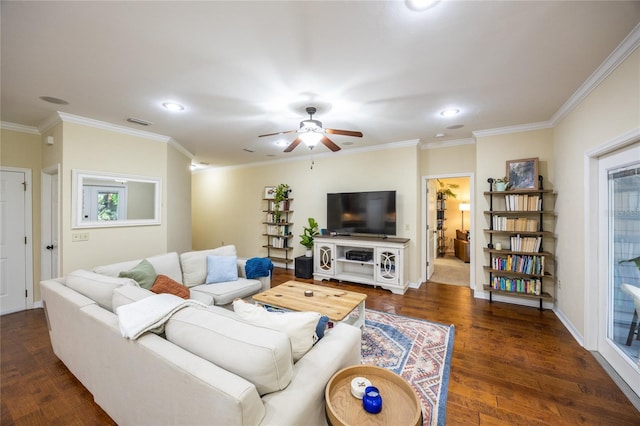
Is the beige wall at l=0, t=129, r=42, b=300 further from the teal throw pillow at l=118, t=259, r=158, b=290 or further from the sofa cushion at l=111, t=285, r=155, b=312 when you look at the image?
the sofa cushion at l=111, t=285, r=155, b=312

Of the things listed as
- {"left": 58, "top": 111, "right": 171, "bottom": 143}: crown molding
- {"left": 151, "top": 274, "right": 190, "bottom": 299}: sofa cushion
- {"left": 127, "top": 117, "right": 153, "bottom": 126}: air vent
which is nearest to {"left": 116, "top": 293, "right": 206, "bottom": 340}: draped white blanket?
{"left": 151, "top": 274, "right": 190, "bottom": 299}: sofa cushion

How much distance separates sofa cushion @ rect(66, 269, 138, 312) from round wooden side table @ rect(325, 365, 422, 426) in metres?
1.75

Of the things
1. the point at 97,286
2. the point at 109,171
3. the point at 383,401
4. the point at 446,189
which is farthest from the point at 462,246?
the point at 109,171

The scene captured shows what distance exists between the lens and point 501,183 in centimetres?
383

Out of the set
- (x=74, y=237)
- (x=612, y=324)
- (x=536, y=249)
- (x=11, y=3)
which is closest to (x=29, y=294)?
(x=74, y=237)

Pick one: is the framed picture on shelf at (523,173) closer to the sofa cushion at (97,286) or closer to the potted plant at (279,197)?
the potted plant at (279,197)

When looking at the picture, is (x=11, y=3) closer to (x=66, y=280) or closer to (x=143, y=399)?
(x=66, y=280)

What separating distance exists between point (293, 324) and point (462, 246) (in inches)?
271

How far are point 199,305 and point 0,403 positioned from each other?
6.11ft

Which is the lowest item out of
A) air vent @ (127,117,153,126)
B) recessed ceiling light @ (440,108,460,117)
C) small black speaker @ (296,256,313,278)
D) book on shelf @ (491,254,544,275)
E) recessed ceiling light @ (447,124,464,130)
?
small black speaker @ (296,256,313,278)

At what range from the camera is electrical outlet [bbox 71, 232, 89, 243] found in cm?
335

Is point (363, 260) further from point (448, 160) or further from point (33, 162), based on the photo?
point (33, 162)

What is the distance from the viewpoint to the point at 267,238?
6.53 m

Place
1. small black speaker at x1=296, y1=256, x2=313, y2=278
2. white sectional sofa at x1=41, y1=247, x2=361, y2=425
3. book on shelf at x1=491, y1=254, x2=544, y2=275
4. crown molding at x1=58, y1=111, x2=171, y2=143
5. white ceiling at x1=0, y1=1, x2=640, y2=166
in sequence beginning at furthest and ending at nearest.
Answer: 1. small black speaker at x1=296, y1=256, x2=313, y2=278
2. book on shelf at x1=491, y1=254, x2=544, y2=275
3. crown molding at x1=58, y1=111, x2=171, y2=143
4. white ceiling at x1=0, y1=1, x2=640, y2=166
5. white sectional sofa at x1=41, y1=247, x2=361, y2=425
